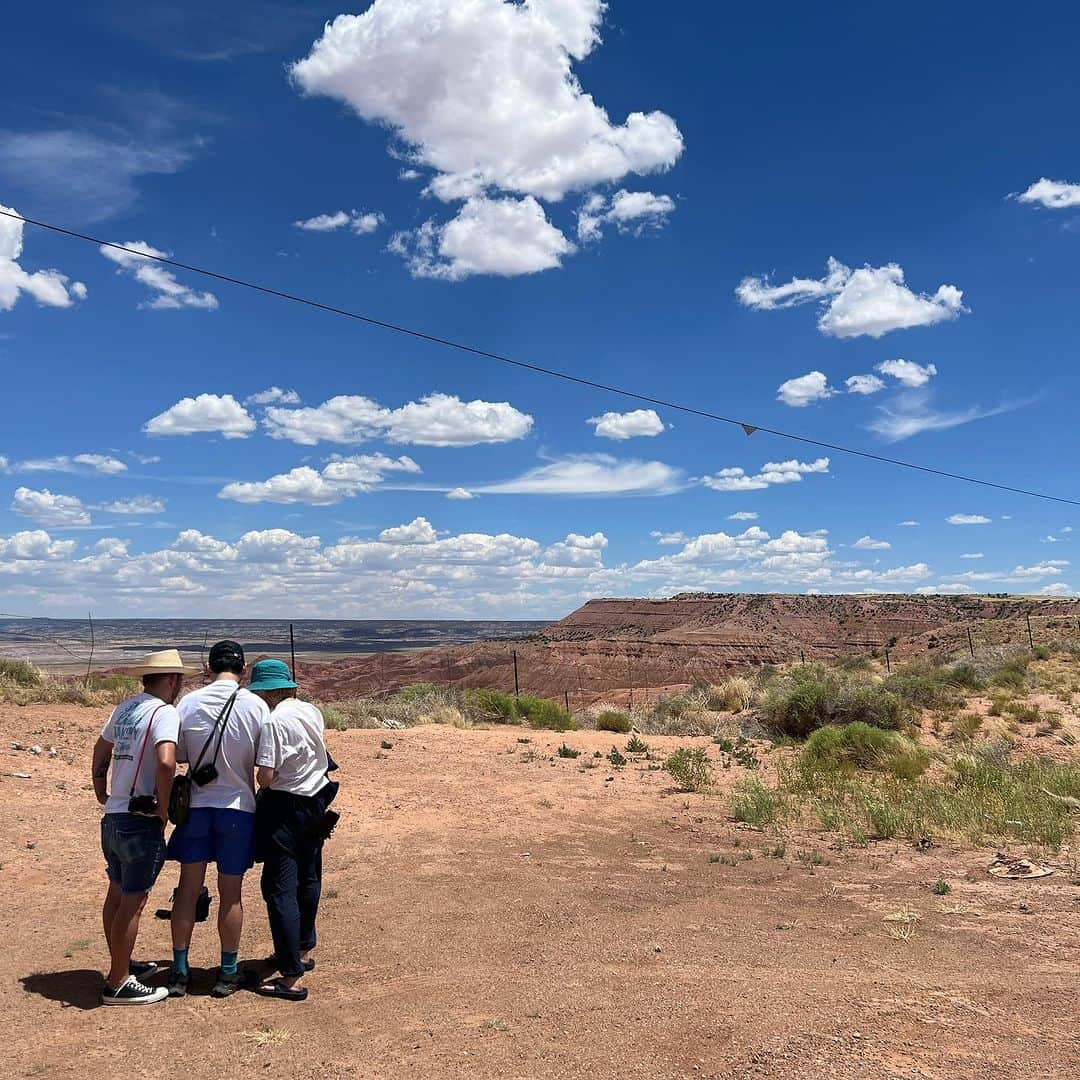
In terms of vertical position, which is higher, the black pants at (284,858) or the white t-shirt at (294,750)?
the white t-shirt at (294,750)

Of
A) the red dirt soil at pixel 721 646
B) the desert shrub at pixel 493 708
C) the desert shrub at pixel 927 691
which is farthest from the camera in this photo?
the red dirt soil at pixel 721 646

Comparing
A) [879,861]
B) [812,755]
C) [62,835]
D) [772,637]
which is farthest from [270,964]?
[772,637]

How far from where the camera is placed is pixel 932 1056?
429 centimetres

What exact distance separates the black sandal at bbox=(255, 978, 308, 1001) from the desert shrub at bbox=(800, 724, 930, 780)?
35.9 ft

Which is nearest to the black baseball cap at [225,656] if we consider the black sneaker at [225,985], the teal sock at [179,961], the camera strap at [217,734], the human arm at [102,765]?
the camera strap at [217,734]

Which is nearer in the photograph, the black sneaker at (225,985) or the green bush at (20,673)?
the black sneaker at (225,985)

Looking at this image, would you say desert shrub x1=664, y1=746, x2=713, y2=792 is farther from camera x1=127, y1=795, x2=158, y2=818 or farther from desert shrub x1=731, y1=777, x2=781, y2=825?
camera x1=127, y1=795, x2=158, y2=818

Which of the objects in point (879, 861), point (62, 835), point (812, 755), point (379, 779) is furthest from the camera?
point (812, 755)

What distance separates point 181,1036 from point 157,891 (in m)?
3.93

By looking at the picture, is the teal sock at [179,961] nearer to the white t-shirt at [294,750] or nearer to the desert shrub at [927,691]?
the white t-shirt at [294,750]

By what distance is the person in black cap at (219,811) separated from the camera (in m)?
4.96

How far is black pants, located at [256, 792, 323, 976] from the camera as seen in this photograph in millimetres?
5125

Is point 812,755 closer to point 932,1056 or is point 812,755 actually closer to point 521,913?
point 521,913

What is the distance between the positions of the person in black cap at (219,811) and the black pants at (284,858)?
0.36 feet
